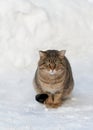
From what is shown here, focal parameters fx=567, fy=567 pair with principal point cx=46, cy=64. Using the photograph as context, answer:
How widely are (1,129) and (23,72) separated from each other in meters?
2.15

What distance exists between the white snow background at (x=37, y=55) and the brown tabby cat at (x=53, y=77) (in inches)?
5.4

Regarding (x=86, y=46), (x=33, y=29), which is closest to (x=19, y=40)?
(x=33, y=29)

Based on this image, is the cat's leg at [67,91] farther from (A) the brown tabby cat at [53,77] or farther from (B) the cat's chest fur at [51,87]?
(B) the cat's chest fur at [51,87]

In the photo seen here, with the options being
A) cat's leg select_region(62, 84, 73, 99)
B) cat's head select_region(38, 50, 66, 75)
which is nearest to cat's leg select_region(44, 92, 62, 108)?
cat's leg select_region(62, 84, 73, 99)

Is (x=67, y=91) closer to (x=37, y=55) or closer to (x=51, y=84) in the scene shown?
(x=51, y=84)

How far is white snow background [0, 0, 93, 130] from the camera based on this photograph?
6383 mm

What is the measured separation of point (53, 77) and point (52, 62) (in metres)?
0.21

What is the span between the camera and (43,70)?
265 inches

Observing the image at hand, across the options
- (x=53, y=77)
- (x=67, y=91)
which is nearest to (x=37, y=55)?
(x=67, y=91)

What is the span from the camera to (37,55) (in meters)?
8.48

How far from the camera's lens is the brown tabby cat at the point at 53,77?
263 inches

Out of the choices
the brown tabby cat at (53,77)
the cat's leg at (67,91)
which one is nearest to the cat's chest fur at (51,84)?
the brown tabby cat at (53,77)

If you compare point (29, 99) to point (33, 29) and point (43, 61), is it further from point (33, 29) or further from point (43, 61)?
point (33, 29)

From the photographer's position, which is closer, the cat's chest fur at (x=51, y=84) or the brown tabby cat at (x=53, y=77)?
the brown tabby cat at (x=53, y=77)
